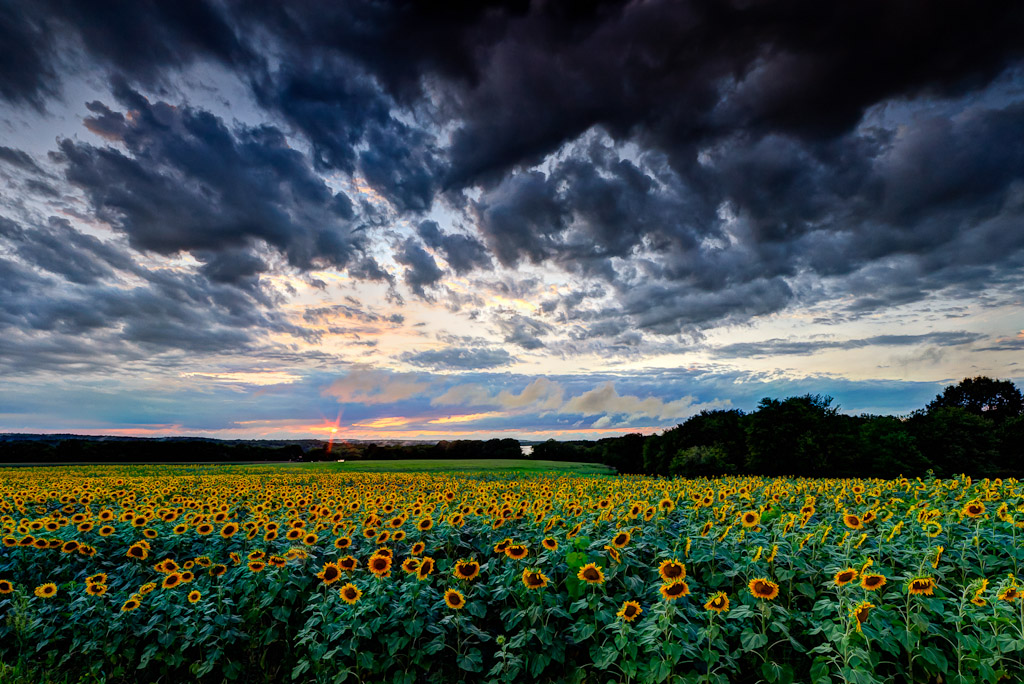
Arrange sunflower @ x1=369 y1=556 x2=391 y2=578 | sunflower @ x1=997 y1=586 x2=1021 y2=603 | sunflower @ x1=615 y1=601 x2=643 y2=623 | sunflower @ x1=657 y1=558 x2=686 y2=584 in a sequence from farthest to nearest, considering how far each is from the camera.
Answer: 1. sunflower @ x1=369 y1=556 x2=391 y2=578
2. sunflower @ x1=657 y1=558 x2=686 y2=584
3. sunflower @ x1=615 y1=601 x2=643 y2=623
4. sunflower @ x1=997 y1=586 x2=1021 y2=603

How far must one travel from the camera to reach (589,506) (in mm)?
8867

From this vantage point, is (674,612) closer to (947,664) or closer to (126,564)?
(947,664)

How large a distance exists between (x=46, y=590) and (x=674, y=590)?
8339 millimetres

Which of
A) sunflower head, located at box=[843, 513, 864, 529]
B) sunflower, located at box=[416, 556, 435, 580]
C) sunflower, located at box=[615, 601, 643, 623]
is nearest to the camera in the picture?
sunflower, located at box=[615, 601, 643, 623]

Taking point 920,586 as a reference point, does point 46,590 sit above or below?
below

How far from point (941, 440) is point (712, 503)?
2143 inches

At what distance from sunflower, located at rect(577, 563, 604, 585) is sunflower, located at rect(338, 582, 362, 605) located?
246 centimetres

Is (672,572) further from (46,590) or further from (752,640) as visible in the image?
(46,590)

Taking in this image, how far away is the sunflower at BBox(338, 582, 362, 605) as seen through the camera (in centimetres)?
544

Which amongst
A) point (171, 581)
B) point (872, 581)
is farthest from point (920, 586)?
point (171, 581)

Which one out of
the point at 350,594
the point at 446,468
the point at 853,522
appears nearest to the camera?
the point at 350,594

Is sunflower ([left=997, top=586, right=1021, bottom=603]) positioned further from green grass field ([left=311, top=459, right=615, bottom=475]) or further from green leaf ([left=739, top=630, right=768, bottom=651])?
green grass field ([left=311, top=459, right=615, bottom=475])

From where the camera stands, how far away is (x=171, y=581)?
6.55 meters

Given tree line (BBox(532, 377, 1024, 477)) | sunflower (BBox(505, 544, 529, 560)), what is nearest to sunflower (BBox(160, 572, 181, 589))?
sunflower (BBox(505, 544, 529, 560))
